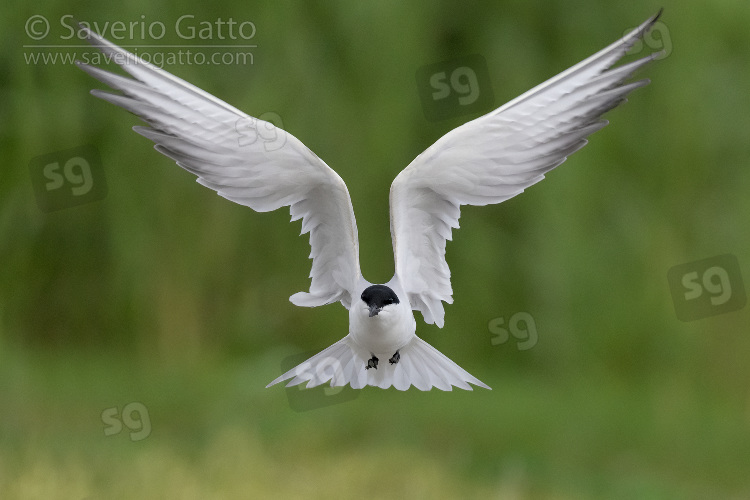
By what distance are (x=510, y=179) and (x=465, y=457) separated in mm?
1129

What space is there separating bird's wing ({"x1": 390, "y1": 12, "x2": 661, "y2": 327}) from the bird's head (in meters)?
0.14

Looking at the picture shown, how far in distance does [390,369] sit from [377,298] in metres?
0.24

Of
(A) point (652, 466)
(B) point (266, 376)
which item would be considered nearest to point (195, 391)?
(B) point (266, 376)

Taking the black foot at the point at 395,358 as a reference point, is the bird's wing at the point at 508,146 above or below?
above

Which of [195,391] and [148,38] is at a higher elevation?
[148,38]

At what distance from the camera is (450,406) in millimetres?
2494

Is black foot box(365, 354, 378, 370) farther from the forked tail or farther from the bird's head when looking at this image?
the bird's head

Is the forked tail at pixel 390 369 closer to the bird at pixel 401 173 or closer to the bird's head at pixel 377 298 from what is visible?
the bird at pixel 401 173

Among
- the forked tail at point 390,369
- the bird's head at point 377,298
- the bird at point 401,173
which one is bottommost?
the forked tail at point 390,369

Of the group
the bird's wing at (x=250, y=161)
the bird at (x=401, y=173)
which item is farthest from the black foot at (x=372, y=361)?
the bird's wing at (x=250, y=161)

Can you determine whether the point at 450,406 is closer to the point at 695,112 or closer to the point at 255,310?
the point at 255,310

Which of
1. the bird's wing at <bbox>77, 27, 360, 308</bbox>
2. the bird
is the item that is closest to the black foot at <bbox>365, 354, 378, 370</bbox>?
the bird

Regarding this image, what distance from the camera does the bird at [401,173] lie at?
1289 millimetres

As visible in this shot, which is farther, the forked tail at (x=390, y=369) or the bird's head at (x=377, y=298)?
the forked tail at (x=390, y=369)
